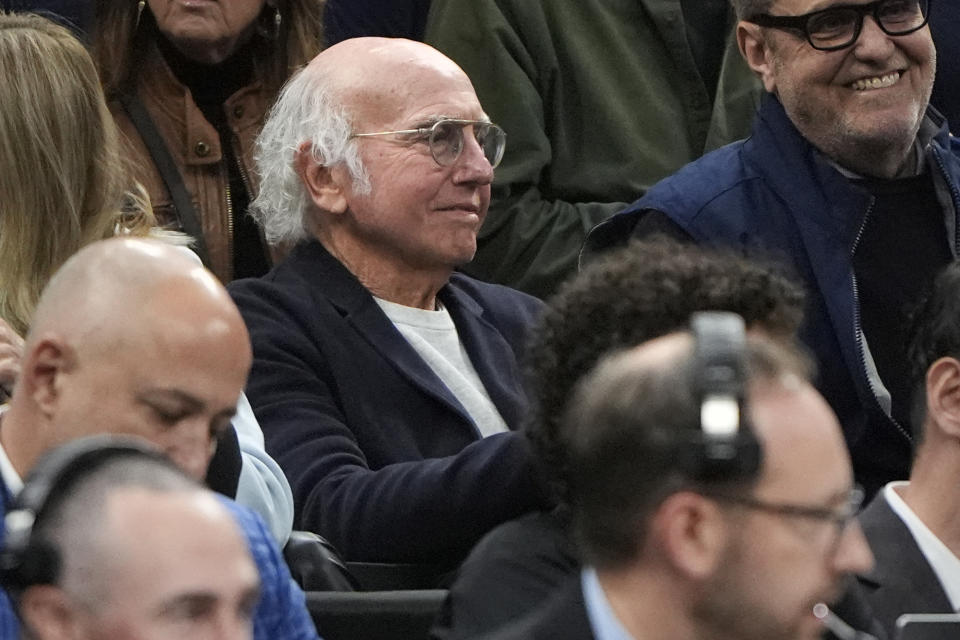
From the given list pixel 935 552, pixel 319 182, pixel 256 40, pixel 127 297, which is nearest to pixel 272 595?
pixel 127 297

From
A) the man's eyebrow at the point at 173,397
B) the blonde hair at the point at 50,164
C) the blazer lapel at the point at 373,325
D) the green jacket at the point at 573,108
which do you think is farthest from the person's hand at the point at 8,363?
the green jacket at the point at 573,108

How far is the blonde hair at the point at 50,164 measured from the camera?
121 inches

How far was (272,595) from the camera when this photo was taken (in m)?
2.31

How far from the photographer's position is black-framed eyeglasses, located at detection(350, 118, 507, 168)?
3561 millimetres

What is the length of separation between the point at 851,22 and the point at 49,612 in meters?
2.23

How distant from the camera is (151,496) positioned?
1772mm

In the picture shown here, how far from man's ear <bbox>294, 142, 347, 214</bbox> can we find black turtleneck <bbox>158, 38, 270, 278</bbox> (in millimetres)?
216

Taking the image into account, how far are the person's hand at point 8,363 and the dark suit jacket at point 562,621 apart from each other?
1.09m

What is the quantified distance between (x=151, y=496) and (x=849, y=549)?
0.69 metres

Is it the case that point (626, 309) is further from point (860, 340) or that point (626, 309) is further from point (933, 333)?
point (860, 340)

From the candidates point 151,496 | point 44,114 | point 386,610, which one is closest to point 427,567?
point 386,610

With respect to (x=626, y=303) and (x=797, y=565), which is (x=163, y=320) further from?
(x=797, y=565)

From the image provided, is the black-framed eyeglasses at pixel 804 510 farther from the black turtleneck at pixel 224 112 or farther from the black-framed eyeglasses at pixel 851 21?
the black turtleneck at pixel 224 112

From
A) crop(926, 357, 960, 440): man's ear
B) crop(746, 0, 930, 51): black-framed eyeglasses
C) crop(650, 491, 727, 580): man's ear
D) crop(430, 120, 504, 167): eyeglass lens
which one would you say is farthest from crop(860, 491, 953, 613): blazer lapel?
crop(430, 120, 504, 167): eyeglass lens
